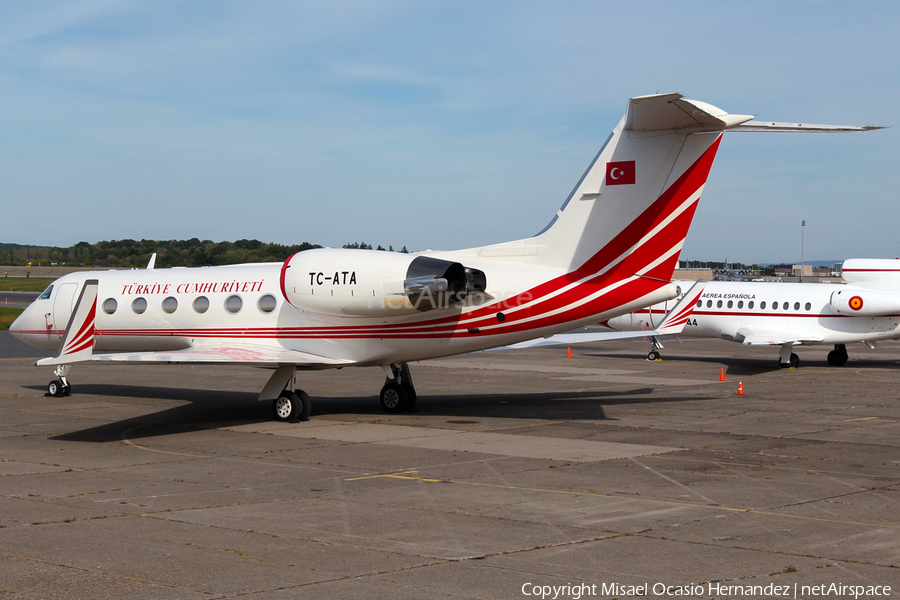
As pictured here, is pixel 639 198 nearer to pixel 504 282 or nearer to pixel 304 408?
pixel 504 282

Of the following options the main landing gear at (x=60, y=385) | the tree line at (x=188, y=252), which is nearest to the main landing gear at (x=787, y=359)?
the tree line at (x=188, y=252)

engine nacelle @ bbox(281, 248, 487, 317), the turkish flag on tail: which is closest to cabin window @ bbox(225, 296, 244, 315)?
engine nacelle @ bbox(281, 248, 487, 317)

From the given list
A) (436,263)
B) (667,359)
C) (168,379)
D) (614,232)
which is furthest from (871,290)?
(168,379)

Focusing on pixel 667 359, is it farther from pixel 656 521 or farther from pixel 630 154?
pixel 656 521

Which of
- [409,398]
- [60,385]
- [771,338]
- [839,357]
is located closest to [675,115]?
[409,398]

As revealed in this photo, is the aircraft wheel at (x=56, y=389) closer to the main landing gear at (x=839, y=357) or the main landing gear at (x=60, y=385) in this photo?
the main landing gear at (x=60, y=385)

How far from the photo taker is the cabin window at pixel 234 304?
17922 mm

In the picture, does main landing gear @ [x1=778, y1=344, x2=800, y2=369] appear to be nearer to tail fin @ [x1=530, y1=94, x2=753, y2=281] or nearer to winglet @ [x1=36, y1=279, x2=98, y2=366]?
tail fin @ [x1=530, y1=94, x2=753, y2=281]

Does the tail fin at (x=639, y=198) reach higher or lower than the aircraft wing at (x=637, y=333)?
higher

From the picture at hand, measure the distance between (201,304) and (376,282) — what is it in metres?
4.91

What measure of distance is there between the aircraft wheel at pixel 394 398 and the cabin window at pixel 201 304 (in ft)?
14.0

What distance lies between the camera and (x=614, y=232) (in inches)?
602

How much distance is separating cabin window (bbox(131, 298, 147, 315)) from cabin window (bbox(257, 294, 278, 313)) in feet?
10.7

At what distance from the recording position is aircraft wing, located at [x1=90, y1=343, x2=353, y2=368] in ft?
48.3
